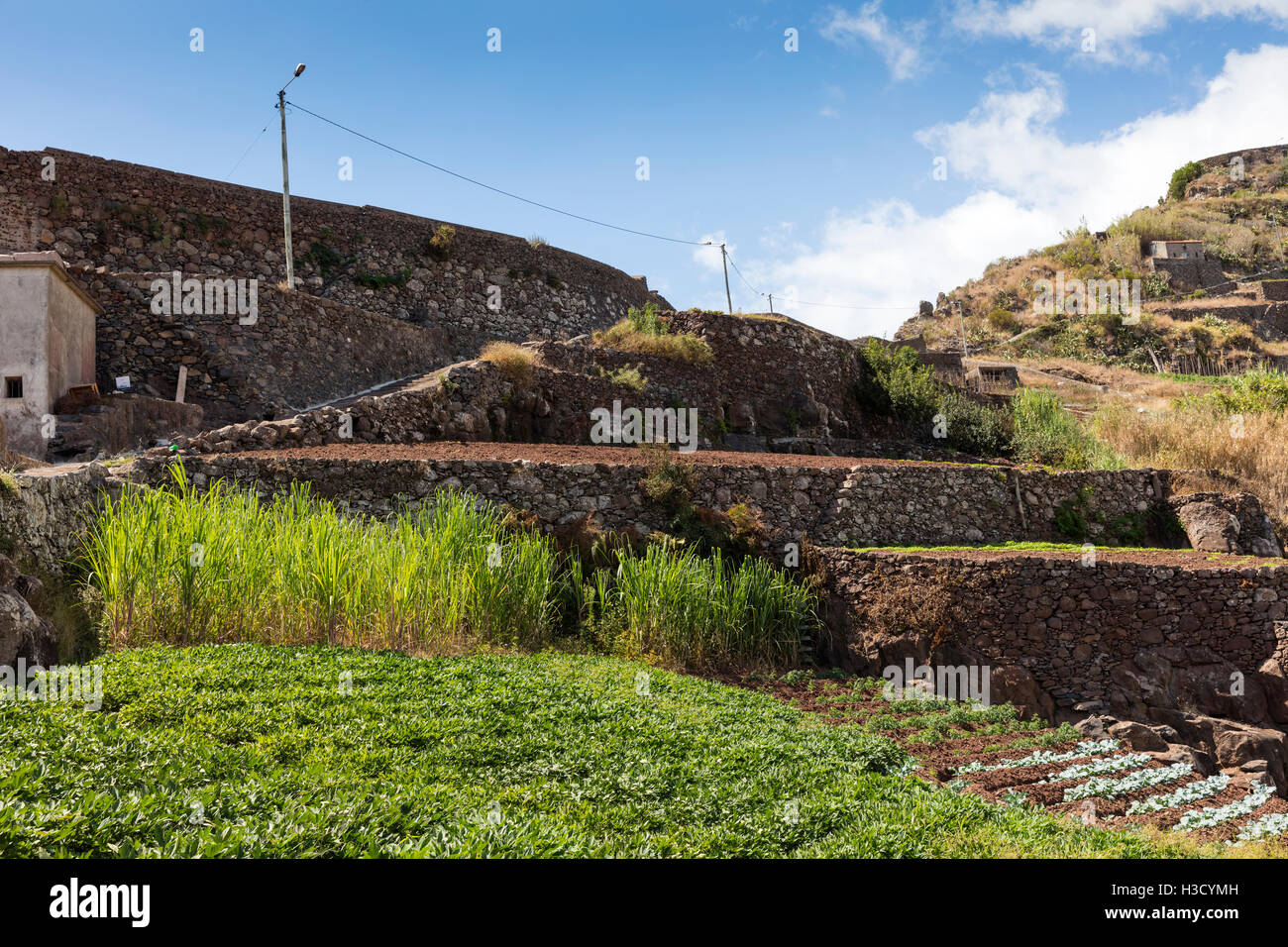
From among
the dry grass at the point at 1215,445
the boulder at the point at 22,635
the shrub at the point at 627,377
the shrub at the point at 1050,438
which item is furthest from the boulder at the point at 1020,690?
the shrub at the point at 627,377

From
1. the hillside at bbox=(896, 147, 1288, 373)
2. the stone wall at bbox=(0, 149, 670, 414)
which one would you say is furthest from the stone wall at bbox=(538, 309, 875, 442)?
the hillside at bbox=(896, 147, 1288, 373)

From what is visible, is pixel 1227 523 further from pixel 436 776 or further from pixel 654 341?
pixel 436 776

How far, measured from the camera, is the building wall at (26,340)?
508 inches

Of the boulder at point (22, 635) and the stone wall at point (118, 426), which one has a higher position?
the stone wall at point (118, 426)

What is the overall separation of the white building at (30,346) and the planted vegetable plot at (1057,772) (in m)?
12.0

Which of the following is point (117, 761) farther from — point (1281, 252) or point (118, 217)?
point (1281, 252)

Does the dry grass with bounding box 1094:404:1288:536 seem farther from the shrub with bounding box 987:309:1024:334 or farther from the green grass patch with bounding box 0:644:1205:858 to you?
the shrub with bounding box 987:309:1024:334

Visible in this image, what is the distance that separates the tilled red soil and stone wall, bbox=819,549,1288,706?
3.37 metres

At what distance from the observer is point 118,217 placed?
19.9 meters

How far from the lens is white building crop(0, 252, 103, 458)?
12828 millimetres

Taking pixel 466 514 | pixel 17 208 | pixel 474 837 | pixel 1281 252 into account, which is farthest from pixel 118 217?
pixel 1281 252

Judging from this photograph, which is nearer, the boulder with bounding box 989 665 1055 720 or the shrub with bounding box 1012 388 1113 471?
the boulder with bounding box 989 665 1055 720

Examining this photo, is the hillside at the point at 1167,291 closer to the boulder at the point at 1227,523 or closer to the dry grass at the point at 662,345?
the boulder at the point at 1227,523
